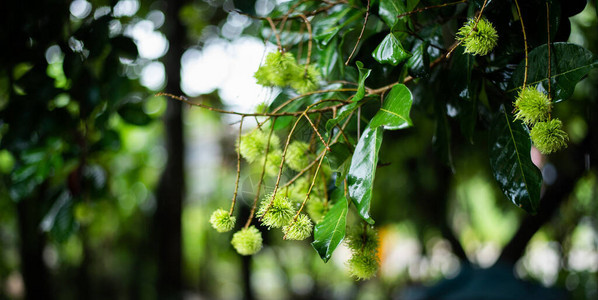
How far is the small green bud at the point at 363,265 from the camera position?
0.46m

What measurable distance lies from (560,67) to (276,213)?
340 mm

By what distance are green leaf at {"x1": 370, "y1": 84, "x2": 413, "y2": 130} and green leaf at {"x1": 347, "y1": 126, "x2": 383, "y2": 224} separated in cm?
1

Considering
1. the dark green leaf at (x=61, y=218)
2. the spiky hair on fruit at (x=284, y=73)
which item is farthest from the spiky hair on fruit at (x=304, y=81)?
the dark green leaf at (x=61, y=218)

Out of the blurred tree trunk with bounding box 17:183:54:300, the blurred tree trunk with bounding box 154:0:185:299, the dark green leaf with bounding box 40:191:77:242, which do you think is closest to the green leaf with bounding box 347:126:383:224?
the dark green leaf with bounding box 40:191:77:242

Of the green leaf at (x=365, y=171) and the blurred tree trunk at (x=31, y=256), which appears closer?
the green leaf at (x=365, y=171)

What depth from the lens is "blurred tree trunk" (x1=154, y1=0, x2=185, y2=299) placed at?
1.69 metres

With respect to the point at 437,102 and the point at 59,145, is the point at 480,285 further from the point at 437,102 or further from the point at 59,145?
the point at 59,145

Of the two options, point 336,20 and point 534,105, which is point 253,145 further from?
point 534,105

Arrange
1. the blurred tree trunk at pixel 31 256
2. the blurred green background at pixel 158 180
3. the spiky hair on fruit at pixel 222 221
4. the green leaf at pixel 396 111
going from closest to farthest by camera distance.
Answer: the green leaf at pixel 396 111
the spiky hair on fruit at pixel 222 221
the blurred green background at pixel 158 180
the blurred tree trunk at pixel 31 256

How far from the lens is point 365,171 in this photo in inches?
15.7

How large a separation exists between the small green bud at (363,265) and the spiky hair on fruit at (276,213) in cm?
9

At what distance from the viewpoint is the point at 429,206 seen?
2484 mm

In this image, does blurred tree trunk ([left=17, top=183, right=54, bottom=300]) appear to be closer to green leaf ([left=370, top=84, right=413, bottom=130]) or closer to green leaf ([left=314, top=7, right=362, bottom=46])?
green leaf ([left=314, top=7, right=362, bottom=46])

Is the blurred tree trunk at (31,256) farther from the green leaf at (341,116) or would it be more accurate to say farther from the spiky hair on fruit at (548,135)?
the spiky hair on fruit at (548,135)
